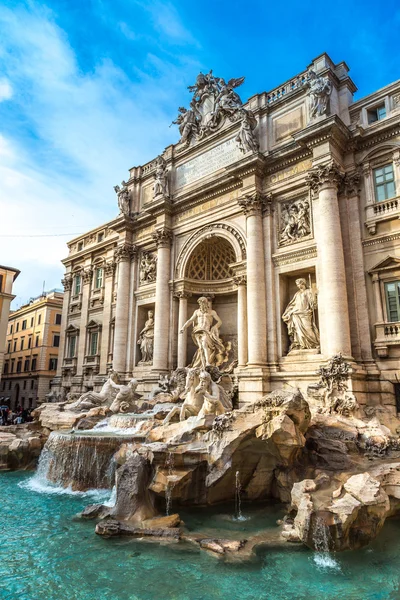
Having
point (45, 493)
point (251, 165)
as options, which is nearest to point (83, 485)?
point (45, 493)

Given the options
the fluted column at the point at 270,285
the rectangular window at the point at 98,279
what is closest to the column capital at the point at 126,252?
the rectangular window at the point at 98,279

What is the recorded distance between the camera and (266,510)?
888cm

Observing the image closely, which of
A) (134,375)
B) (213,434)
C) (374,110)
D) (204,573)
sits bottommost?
(204,573)

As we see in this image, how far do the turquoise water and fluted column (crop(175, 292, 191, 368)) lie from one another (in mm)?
11433

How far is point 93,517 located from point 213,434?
3.11 m

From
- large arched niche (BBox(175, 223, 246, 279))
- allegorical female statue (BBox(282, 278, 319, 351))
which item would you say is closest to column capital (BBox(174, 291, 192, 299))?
large arched niche (BBox(175, 223, 246, 279))

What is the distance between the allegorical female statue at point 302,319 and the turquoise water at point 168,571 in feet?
25.6

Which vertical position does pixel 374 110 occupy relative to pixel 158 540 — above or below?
above

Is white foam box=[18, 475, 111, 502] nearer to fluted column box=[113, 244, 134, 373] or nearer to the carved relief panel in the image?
fluted column box=[113, 244, 134, 373]

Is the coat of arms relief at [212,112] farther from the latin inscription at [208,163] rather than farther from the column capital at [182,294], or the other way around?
the column capital at [182,294]

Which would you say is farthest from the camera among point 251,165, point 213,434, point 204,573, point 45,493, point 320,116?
point 251,165

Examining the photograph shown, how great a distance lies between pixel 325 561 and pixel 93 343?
21393 mm

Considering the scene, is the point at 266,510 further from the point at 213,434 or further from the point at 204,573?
the point at 204,573

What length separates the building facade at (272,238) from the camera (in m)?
14.1
